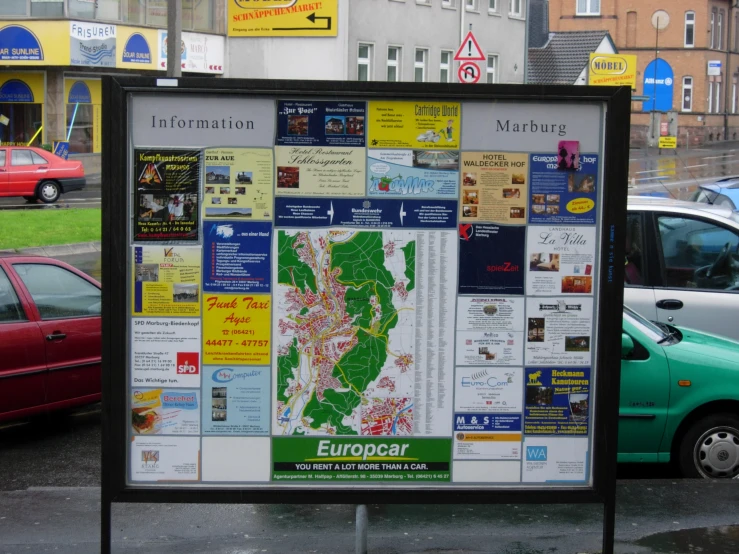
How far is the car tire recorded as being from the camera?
7.06 meters

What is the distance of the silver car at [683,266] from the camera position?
9.27 meters

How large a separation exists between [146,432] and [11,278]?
414cm

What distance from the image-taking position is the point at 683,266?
374 inches

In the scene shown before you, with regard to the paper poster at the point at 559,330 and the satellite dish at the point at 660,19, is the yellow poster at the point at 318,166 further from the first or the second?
the satellite dish at the point at 660,19

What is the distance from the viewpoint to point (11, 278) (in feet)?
27.3

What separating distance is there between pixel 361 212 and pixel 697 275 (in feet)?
18.8

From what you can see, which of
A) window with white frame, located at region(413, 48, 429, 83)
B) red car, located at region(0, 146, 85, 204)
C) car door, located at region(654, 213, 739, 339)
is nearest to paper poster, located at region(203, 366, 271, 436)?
car door, located at region(654, 213, 739, 339)

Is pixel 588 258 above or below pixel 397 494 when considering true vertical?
above

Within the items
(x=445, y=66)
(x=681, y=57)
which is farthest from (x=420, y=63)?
(x=681, y=57)

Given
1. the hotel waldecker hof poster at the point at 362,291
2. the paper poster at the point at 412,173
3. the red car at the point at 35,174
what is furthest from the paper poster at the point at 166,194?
the red car at the point at 35,174

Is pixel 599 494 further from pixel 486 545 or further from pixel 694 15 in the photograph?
pixel 694 15

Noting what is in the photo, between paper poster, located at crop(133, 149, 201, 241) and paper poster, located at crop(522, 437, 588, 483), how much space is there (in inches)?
69.9

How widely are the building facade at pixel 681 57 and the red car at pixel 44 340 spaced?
62902 mm

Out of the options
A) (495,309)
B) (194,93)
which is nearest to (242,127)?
(194,93)
